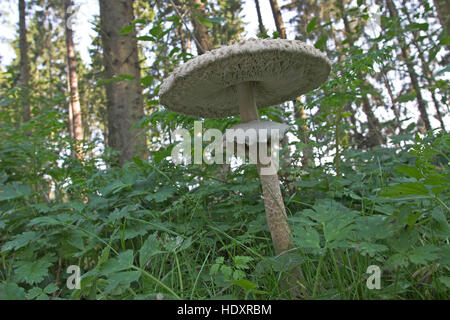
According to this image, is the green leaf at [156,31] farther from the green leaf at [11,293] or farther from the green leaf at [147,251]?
the green leaf at [11,293]

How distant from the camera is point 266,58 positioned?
1.73 metres

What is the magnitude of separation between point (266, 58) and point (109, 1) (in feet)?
14.2

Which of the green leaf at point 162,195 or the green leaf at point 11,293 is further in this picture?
the green leaf at point 162,195

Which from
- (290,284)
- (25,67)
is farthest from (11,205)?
(25,67)

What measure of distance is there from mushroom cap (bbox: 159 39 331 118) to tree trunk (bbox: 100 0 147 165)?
7.69 feet

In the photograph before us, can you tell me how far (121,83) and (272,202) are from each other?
145 inches

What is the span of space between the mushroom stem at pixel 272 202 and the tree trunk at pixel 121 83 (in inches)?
108

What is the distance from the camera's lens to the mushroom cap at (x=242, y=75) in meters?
1.61

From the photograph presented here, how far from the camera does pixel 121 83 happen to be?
458 cm

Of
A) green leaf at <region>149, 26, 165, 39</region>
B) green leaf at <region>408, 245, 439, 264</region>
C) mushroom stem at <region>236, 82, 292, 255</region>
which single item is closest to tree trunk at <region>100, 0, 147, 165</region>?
green leaf at <region>149, 26, 165, 39</region>

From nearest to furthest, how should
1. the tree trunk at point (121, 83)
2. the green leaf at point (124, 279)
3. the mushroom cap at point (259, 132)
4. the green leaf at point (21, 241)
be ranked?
the green leaf at point (124, 279), the green leaf at point (21, 241), the mushroom cap at point (259, 132), the tree trunk at point (121, 83)

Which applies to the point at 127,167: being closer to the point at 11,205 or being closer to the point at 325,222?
the point at 11,205

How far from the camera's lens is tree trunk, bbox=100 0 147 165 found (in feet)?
15.0

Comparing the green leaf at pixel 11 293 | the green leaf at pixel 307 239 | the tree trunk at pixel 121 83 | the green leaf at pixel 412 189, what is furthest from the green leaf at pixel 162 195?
the tree trunk at pixel 121 83
